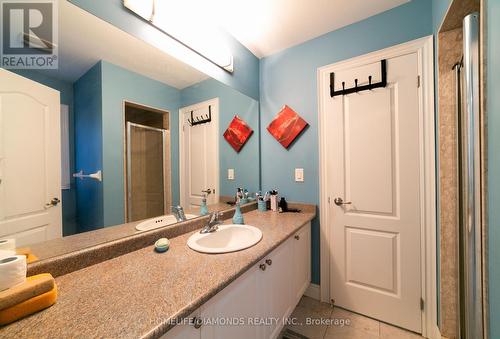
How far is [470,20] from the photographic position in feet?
2.49

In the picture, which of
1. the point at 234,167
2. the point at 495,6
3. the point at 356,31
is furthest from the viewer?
the point at 234,167

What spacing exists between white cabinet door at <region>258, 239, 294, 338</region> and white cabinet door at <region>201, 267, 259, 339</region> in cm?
8

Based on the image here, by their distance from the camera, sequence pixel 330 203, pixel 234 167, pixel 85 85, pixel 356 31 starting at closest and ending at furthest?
pixel 85 85 < pixel 356 31 < pixel 330 203 < pixel 234 167

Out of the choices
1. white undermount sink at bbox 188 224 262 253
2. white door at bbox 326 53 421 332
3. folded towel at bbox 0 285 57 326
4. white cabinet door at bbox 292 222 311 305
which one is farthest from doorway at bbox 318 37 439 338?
folded towel at bbox 0 285 57 326

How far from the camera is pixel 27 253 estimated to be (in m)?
0.76

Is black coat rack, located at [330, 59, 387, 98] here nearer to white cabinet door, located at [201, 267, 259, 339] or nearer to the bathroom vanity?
the bathroom vanity

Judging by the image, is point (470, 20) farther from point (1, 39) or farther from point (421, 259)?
point (1, 39)

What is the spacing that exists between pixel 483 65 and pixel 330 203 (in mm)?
1231

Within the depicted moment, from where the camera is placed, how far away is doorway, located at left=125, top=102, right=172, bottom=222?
110 centimetres

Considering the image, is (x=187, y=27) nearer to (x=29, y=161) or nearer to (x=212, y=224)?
(x=29, y=161)

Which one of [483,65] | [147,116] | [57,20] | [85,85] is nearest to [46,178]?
[85,85]

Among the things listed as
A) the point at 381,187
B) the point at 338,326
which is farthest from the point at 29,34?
the point at 338,326

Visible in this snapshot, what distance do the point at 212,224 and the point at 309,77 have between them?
61.1 inches

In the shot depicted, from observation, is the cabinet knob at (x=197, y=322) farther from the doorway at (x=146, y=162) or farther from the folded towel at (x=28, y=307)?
the doorway at (x=146, y=162)
